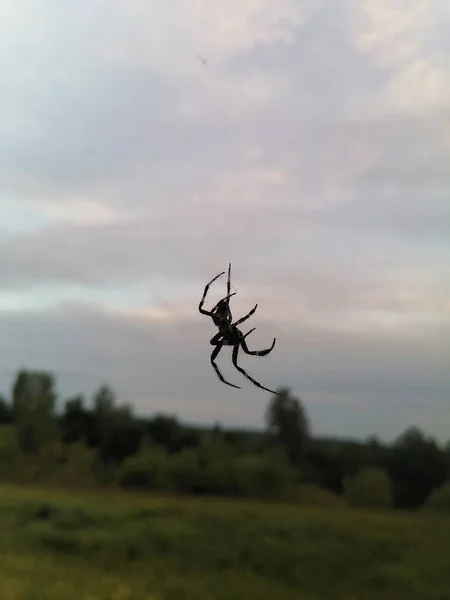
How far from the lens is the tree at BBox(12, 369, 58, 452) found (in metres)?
14.9

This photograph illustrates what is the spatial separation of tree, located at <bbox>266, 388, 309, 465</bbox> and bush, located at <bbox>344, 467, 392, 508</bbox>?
1388 mm

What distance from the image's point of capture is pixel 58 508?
43.2 feet

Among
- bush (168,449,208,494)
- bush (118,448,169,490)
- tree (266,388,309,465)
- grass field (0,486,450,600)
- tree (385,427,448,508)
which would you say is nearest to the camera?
tree (266,388,309,465)

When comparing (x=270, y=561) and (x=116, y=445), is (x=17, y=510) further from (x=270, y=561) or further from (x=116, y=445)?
(x=270, y=561)

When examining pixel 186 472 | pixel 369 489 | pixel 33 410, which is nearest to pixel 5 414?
pixel 33 410

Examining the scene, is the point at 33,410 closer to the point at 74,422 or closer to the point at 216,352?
the point at 74,422

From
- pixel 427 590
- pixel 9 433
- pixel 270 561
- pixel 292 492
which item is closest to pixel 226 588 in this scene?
pixel 270 561

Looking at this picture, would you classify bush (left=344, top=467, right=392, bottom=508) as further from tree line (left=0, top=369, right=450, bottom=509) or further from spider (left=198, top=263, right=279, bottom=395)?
spider (left=198, top=263, right=279, bottom=395)

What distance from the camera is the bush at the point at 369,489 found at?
12.6 meters

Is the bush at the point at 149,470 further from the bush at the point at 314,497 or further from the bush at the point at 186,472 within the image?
the bush at the point at 314,497

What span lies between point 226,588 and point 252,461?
294 centimetres

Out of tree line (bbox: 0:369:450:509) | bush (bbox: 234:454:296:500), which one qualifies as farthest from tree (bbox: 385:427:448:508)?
bush (bbox: 234:454:296:500)

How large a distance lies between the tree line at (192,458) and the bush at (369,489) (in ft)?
0.07

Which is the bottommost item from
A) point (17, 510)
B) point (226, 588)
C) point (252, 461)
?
point (226, 588)
